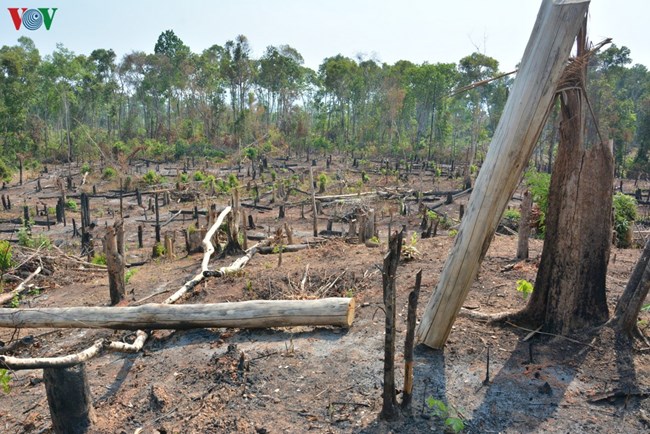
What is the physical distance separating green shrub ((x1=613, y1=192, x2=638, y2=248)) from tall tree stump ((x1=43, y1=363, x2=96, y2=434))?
11.4 metres

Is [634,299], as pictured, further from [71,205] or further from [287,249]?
[71,205]

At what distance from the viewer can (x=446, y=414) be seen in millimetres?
4105

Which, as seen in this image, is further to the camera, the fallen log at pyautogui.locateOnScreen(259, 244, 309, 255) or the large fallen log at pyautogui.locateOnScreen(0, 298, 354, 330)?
the fallen log at pyautogui.locateOnScreen(259, 244, 309, 255)

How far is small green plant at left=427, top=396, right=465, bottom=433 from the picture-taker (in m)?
3.74

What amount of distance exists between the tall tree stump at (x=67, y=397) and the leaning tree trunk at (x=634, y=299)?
519 centimetres

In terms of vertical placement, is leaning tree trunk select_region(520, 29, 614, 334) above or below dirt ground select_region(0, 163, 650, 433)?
above

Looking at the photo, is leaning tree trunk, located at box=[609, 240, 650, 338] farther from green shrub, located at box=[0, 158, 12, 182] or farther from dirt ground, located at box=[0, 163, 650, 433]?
green shrub, located at box=[0, 158, 12, 182]

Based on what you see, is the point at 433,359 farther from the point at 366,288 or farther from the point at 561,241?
the point at 366,288

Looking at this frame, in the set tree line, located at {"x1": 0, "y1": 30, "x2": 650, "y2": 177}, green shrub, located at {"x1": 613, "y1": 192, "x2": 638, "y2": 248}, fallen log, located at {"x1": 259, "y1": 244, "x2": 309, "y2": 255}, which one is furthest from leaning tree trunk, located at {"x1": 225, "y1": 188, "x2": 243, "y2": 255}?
tree line, located at {"x1": 0, "y1": 30, "x2": 650, "y2": 177}

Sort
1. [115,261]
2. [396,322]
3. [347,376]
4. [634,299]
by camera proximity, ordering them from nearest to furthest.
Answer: [634,299] → [347,376] → [396,322] → [115,261]

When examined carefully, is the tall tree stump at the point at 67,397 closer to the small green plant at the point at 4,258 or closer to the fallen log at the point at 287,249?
the small green plant at the point at 4,258

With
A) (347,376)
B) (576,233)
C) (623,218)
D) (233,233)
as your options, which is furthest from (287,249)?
(623,218)

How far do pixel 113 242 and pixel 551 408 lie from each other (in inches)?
262

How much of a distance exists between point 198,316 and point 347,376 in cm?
228
